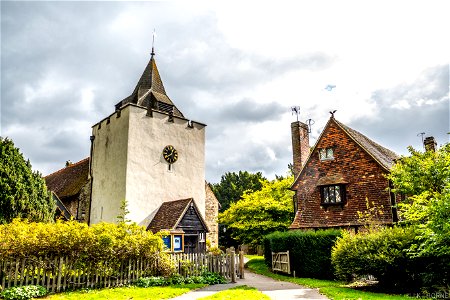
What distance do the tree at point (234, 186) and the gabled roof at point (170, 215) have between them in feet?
88.0

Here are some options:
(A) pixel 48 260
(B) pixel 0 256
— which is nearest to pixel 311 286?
(A) pixel 48 260

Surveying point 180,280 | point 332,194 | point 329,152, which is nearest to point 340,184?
point 332,194

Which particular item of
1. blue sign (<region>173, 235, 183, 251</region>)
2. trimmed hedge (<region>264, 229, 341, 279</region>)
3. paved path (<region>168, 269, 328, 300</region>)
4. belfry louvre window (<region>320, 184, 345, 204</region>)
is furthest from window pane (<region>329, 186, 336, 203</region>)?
blue sign (<region>173, 235, 183, 251</region>)

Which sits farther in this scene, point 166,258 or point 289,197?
point 289,197

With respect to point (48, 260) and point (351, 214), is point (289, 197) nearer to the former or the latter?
point (351, 214)

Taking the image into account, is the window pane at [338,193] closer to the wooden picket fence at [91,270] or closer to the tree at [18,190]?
the wooden picket fence at [91,270]

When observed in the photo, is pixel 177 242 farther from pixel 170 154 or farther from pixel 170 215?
pixel 170 154

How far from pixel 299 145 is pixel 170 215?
10.8 metres

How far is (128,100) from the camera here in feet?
94.8

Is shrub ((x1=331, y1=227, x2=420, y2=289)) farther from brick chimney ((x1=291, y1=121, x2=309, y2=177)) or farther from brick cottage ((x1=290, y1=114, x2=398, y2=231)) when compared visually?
brick chimney ((x1=291, y1=121, x2=309, y2=177))

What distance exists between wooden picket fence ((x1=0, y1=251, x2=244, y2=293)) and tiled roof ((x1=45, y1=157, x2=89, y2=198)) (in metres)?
14.8

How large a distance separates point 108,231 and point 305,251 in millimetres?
10908

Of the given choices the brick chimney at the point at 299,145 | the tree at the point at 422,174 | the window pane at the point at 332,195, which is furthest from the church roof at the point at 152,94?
the tree at the point at 422,174

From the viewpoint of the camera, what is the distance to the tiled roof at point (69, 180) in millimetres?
28406
